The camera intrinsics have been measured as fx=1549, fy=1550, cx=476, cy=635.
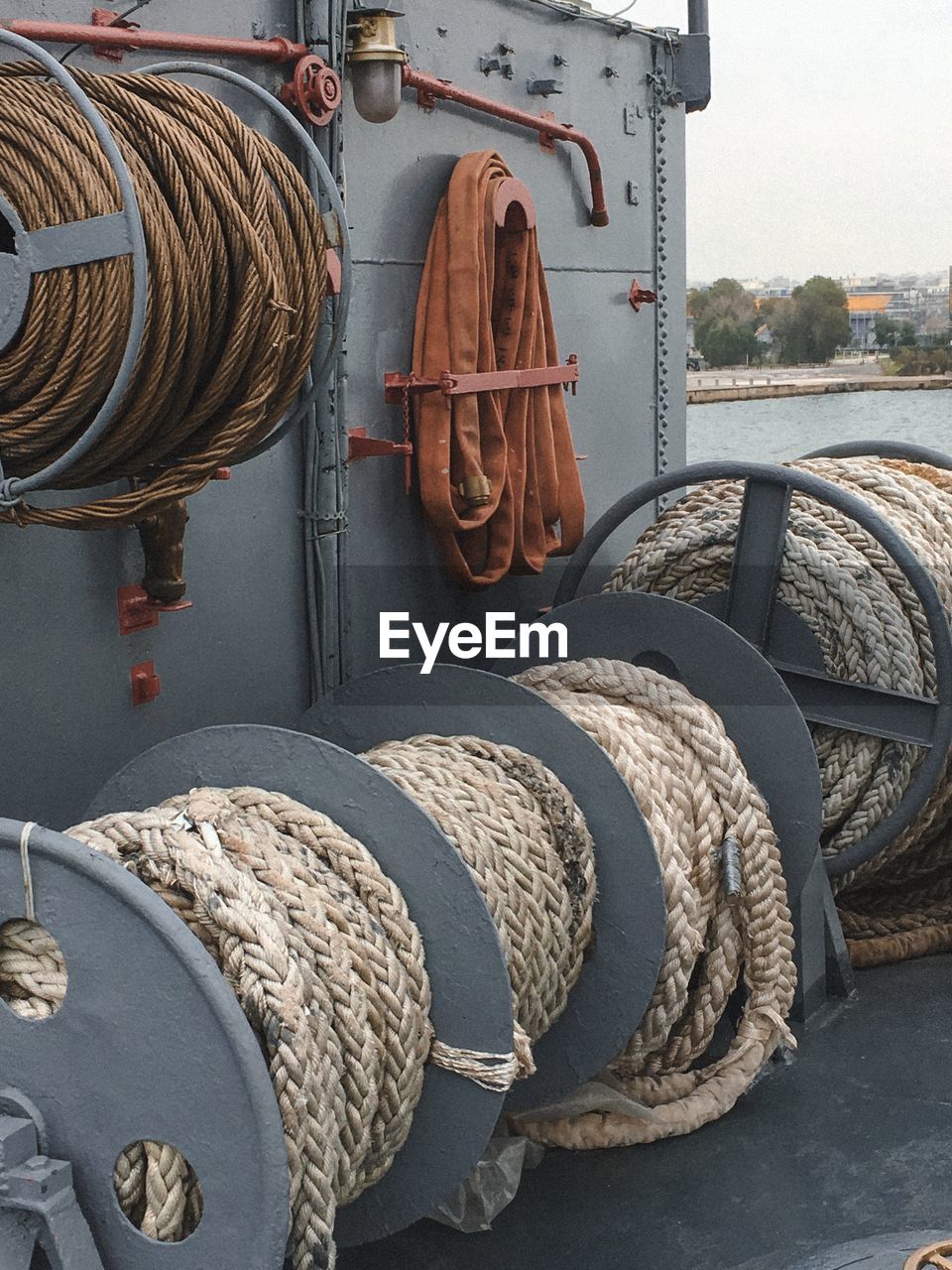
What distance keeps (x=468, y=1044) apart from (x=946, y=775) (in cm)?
218

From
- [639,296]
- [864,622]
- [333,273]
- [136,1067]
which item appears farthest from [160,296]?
[639,296]

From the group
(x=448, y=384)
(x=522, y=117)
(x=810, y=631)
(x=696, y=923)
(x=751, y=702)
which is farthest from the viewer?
(x=522, y=117)

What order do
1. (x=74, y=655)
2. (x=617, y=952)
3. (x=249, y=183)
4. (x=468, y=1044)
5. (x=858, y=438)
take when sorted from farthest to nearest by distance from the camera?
1. (x=858, y=438)
2. (x=74, y=655)
3. (x=617, y=952)
4. (x=249, y=183)
5. (x=468, y=1044)

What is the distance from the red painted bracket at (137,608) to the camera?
3.61 meters

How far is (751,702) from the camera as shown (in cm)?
383

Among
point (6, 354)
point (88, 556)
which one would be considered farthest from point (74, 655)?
point (6, 354)

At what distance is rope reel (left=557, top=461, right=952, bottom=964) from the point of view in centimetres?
421

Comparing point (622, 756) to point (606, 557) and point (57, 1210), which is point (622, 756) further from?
point (606, 557)

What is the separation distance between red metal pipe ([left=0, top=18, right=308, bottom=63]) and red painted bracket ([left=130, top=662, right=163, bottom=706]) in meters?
1.39

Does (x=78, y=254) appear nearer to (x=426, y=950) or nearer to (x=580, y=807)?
(x=426, y=950)

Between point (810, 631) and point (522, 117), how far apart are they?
74.5 inches

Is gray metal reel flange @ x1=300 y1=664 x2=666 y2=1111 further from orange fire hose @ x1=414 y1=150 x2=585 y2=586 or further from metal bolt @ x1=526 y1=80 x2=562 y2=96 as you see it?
metal bolt @ x1=526 y1=80 x2=562 y2=96

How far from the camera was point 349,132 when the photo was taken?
4.25 m

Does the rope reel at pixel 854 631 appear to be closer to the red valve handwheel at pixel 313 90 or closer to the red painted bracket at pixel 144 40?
the red valve handwheel at pixel 313 90
